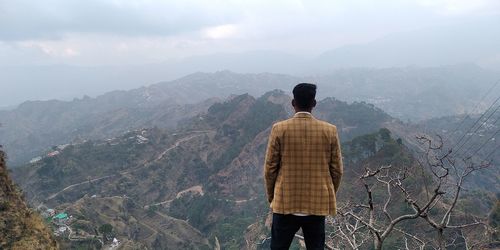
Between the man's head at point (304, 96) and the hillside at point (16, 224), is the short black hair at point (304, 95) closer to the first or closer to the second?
the man's head at point (304, 96)

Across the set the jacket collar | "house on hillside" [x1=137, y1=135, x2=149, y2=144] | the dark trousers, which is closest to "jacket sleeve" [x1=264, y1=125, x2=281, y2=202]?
the jacket collar

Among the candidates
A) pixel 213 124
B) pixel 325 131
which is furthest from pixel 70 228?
pixel 213 124

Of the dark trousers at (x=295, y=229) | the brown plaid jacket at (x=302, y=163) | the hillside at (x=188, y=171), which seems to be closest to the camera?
the brown plaid jacket at (x=302, y=163)

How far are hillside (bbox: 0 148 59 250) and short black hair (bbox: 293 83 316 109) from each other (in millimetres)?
14342

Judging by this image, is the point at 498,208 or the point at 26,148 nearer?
the point at 498,208

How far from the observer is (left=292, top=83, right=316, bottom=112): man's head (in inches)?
147

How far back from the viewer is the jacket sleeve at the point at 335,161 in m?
3.75

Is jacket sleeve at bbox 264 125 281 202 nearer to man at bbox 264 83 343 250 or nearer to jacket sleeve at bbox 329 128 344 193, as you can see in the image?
man at bbox 264 83 343 250

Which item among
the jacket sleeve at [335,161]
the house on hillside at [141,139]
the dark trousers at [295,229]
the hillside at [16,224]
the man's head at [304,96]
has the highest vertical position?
the man's head at [304,96]

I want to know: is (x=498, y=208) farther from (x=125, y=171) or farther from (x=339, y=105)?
(x=339, y=105)

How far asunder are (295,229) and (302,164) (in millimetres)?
620

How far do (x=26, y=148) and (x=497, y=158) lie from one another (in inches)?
5437

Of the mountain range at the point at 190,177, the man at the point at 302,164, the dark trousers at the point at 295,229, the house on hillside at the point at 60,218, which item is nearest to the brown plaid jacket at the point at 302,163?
the man at the point at 302,164

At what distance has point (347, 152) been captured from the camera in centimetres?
4953
